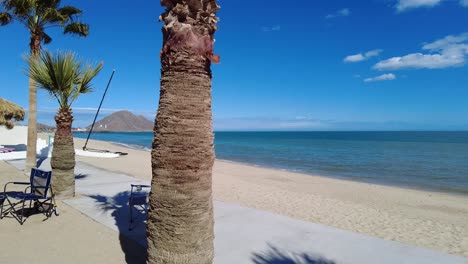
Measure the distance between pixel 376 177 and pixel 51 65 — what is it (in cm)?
1743

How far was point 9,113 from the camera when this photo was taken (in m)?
14.0

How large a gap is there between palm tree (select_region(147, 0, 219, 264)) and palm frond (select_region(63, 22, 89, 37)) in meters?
9.30

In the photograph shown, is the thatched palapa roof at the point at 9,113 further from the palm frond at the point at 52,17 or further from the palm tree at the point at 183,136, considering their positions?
the palm tree at the point at 183,136

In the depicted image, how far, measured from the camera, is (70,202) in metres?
6.43

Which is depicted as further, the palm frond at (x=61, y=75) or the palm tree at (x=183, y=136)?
the palm frond at (x=61, y=75)

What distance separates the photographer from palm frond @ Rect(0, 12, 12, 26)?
1009cm

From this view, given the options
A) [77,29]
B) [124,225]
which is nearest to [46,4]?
[77,29]

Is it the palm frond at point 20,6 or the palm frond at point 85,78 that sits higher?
the palm frond at point 20,6

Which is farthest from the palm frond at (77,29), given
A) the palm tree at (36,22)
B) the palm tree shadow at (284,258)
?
the palm tree shadow at (284,258)

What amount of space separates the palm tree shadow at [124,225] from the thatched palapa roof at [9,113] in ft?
32.4

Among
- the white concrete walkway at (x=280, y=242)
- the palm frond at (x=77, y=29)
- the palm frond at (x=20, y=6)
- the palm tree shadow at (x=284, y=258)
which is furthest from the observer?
the palm frond at (x=77, y=29)

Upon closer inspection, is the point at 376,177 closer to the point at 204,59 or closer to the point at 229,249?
the point at 229,249

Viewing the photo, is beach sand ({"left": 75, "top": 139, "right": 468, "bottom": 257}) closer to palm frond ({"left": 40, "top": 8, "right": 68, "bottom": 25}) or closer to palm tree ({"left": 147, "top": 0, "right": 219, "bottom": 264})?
palm tree ({"left": 147, "top": 0, "right": 219, "bottom": 264})

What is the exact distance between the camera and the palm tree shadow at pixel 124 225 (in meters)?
3.87
